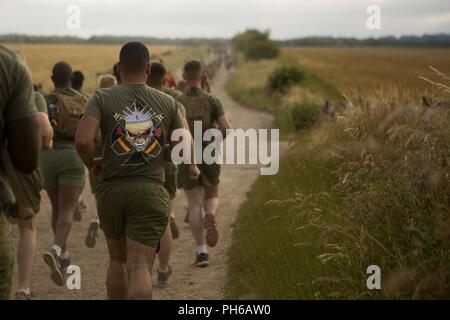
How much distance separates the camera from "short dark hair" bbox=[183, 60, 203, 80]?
22.0ft

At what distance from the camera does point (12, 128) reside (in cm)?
301

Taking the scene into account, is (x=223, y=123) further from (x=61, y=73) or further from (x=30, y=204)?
(x=30, y=204)

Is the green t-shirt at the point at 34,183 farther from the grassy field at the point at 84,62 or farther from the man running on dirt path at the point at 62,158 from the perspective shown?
the grassy field at the point at 84,62

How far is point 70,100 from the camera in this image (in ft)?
21.1

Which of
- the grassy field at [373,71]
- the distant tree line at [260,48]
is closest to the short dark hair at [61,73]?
the grassy field at [373,71]

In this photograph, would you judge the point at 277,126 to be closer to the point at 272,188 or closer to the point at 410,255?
the point at 272,188

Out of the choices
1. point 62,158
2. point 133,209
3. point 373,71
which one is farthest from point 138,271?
point 373,71

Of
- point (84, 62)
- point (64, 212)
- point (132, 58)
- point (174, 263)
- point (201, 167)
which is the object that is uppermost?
point (84, 62)

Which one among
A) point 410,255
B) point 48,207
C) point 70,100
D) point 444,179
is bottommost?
point 48,207

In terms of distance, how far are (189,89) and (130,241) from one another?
2.98 meters

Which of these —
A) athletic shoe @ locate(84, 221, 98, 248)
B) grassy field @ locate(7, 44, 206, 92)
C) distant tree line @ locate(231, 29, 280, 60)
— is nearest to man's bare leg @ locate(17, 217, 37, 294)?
athletic shoe @ locate(84, 221, 98, 248)

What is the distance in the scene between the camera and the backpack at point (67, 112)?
6391mm

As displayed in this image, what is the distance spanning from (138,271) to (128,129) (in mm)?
879
